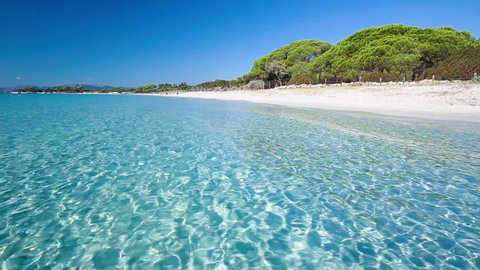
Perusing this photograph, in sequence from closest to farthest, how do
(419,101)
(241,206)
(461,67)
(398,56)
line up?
(241,206) → (419,101) → (461,67) → (398,56)

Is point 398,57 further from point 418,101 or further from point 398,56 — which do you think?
point 418,101

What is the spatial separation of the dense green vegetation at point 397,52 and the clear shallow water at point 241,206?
3479cm

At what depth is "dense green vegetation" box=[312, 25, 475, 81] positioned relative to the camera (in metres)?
41.1

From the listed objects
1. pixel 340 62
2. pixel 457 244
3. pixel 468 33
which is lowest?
pixel 457 244

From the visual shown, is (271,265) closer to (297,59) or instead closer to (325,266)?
(325,266)

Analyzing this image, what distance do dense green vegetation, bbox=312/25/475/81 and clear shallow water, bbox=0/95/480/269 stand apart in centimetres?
3479

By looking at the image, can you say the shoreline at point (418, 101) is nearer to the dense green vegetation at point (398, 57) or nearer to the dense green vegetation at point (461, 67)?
the dense green vegetation at point (461, 67)

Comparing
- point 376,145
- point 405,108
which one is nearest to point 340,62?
point 405,108

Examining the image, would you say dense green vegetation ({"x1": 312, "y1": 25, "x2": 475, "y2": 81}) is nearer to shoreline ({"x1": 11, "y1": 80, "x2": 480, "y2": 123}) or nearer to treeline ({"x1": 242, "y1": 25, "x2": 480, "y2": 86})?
treeline ({"x1": 242, "y1": 25, "x2": 480, "y2": 86})

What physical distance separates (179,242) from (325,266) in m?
1.95

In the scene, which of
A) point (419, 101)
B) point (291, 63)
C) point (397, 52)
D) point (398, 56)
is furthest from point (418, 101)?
point (291, 63)

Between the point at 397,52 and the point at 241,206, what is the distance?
44419 millimetres

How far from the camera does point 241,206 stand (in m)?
5.55

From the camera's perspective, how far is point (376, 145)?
10.7 metres
